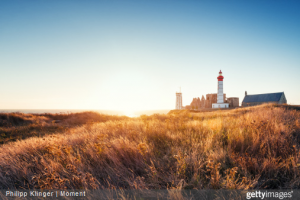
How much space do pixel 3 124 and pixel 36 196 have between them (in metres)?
16.1

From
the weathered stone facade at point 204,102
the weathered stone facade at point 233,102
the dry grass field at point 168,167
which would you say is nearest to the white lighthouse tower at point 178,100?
the weathered stone facade at point 204,102

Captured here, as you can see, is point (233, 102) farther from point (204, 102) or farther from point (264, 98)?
point (264, 98)

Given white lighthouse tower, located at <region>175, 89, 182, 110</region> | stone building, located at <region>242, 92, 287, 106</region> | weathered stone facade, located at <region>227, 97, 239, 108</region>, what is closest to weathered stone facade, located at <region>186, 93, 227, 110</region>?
weathered stone facade, located at <region>227, 97, 239, 108</region>

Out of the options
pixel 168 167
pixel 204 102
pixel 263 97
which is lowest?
pixel 168 167

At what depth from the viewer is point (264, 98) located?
124ft

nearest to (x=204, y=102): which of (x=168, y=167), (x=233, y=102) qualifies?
(x=233, y=102)

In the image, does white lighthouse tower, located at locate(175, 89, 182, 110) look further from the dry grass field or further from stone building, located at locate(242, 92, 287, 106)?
the dry grass field

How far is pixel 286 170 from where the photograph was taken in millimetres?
2746

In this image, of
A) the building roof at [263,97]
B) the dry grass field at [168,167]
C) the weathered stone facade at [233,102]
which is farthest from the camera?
the weathered stone facade at [233,102]

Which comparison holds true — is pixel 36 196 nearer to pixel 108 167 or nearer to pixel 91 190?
pixel 91 190

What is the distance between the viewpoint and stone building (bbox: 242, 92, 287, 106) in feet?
117

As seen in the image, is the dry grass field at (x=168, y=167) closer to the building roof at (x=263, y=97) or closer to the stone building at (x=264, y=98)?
the stone building at (x=264, y=98)

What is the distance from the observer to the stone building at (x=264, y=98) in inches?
1404

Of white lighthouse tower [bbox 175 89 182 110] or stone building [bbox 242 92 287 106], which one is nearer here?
stone building [bbox 242 92 287 106]
